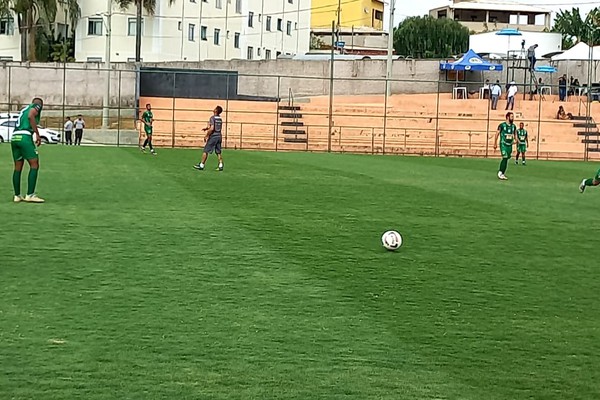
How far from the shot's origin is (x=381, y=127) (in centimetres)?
4612

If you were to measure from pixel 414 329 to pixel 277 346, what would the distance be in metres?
1.29

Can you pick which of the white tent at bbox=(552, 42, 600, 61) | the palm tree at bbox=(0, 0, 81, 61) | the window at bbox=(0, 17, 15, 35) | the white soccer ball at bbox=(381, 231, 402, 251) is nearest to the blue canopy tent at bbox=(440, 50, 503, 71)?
the white tent at bbox=(552, 42, 600, 61)

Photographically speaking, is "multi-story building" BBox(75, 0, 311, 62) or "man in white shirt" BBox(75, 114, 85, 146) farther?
"multi-story building" BBox(75, 0, 311, 62)

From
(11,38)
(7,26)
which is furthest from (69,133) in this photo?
(7,26)

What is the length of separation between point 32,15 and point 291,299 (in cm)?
5731

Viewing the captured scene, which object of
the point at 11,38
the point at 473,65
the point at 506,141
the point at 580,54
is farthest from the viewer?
the point at 11,38

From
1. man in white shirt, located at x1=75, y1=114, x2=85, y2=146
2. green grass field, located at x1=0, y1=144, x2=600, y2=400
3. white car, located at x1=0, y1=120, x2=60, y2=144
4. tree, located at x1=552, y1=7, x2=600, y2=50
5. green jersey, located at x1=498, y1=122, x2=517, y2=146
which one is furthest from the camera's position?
tree, located at x1=552, y1=7, x2=600, y2=50

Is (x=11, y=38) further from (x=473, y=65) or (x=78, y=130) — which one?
(x=473, y=65)

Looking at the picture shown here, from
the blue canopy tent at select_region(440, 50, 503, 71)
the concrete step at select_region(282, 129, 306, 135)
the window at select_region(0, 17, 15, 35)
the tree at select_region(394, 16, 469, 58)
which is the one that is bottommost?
the concrete step at select_region(282, 129, 306, 135)

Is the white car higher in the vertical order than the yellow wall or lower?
lower

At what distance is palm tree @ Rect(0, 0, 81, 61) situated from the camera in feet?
198

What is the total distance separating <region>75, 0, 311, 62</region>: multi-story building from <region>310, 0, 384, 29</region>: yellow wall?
22.9m

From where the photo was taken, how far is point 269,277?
9750 mm

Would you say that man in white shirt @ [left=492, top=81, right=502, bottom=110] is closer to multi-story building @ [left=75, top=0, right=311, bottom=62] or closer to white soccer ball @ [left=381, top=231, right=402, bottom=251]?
multi-story building @ [left=75, top=0, right=311, bottom=62]
